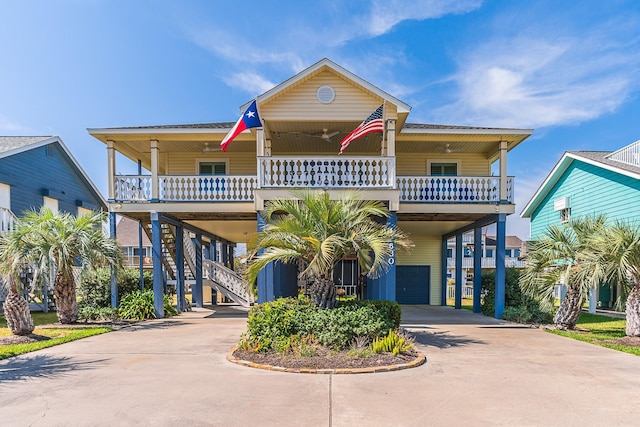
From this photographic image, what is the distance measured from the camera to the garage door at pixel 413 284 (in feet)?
55.2

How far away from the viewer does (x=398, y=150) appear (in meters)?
14.8

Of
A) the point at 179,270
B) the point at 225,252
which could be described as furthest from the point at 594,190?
the point at 225,252

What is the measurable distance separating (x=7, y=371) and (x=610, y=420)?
835 centimetres

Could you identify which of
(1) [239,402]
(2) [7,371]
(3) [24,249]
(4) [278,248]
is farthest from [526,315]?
(3) [24,249]

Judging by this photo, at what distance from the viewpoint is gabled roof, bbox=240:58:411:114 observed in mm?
11477

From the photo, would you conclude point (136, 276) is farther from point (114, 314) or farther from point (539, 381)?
point (539, 381)

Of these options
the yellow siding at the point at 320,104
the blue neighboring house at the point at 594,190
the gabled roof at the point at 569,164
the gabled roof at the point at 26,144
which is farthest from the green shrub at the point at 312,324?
the gabled roof at the point at 26,144

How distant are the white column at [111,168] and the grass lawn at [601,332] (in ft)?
44.9

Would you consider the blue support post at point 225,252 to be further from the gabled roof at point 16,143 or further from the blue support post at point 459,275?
the blue support post at point 459,275

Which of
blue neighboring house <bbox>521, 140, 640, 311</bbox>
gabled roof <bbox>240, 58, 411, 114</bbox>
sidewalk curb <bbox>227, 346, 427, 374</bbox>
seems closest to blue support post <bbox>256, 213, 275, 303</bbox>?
gabled roof <bbox>240, 58, 411, 114</bbox>

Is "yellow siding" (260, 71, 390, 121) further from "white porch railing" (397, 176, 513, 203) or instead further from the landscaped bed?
the landscaped bed

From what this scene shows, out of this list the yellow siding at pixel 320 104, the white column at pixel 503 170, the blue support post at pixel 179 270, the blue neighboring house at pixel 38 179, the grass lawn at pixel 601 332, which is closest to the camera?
the grass lawn at pixel 601 332

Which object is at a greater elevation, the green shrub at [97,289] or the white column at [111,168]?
the white column at [111,168]

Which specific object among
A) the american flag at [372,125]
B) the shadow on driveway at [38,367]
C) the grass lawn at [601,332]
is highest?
the american flag at [372,125]
